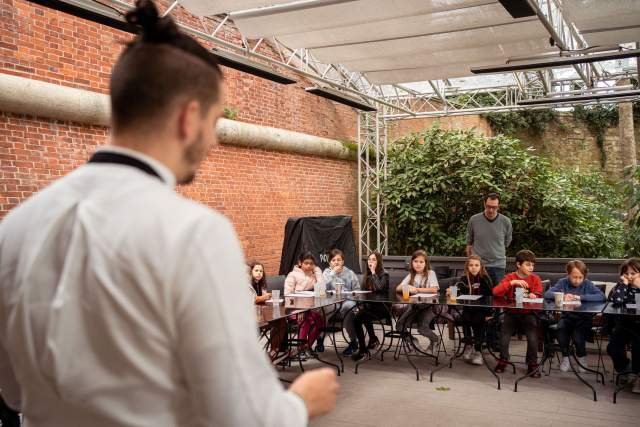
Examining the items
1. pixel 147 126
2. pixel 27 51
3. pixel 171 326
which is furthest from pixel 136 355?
pixel 27 51

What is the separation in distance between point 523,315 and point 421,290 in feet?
3.71

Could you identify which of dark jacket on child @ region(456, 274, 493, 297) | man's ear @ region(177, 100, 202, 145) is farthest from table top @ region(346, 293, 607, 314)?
man's ear @ region(177, 100, 202, 145)

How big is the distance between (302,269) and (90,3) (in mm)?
4006

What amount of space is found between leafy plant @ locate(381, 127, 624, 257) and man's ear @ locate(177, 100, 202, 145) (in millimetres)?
11059

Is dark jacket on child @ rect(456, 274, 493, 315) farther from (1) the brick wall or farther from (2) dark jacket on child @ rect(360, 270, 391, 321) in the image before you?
(1) the brick wall

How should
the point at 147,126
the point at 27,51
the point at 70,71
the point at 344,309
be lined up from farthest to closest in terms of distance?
1. the point at 344,309
2. the point at 70,71
3. the point at 27,51
4. the point at 147,126

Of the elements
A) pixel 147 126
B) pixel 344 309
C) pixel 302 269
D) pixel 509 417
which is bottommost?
pixel 509 417

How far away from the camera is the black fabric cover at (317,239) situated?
32.0 ft

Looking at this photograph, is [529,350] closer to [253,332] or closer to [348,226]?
[348,226]

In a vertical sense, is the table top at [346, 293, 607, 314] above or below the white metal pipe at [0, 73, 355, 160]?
below

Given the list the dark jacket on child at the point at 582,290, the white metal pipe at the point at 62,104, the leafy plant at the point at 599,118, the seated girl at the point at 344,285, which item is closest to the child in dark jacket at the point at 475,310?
the dark jacket on child at the point at 582,290

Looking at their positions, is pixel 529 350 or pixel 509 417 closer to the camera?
pixel 509 417

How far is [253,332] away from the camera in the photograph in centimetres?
85

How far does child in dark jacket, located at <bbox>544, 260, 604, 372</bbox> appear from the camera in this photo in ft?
21.2
